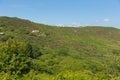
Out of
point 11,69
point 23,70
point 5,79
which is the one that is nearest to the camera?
point 5,79

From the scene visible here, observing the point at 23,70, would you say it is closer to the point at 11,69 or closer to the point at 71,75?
the point at 11,69

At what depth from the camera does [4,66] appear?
83000 millimetres

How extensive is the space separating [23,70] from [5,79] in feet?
124

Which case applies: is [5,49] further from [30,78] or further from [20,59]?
[30,78]

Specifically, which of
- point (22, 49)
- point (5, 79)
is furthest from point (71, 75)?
point (22, 49)

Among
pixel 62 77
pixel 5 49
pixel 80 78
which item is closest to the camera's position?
pixel 62 77

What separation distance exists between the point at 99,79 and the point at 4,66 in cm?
2979

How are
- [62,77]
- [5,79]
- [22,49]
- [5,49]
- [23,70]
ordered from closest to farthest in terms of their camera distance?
[5,79]
[62,77]
[23,70]
[5,49]
[22,49]

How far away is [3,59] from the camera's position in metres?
88.1

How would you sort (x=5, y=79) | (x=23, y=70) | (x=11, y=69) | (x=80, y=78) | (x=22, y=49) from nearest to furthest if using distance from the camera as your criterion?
(x=5, y=79), (x=80, y=78), (x=11, y=69), (x=23, y=70), (x=22, y=49)

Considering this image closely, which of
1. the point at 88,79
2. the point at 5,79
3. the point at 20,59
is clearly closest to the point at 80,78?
the point at 88,79

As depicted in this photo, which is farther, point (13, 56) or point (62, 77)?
point (13, 56)

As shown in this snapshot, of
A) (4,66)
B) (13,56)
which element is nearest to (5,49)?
(13,56)

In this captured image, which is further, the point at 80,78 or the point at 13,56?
the point at 13,56
